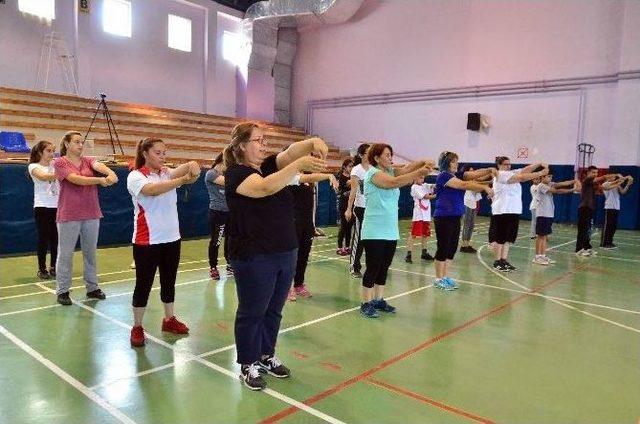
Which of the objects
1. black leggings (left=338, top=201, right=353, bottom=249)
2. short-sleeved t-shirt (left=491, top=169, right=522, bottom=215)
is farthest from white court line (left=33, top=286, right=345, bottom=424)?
short-sleeved t-shirt (left=491, top=169, right=522, bottom=215)

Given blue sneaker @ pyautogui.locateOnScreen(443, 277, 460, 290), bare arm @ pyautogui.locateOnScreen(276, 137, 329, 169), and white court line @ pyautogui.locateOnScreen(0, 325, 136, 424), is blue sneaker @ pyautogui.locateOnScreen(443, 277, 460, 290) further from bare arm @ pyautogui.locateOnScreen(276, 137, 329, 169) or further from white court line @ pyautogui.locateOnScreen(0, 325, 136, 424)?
white court line @ pyautogui.locateOnScreen(0, 325, 136, 424)

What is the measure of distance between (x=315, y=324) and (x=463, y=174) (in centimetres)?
344

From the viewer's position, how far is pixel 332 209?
13828 millimetres

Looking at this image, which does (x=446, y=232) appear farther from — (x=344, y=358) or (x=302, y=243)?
(x=344, y=358)

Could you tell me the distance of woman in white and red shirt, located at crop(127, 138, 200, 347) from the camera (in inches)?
146

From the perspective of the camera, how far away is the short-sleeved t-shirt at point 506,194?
7.26 meters

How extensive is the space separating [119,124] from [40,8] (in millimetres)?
4431

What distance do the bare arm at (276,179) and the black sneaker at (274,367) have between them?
1.36 meters

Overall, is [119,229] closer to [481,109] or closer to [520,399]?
[520,399]

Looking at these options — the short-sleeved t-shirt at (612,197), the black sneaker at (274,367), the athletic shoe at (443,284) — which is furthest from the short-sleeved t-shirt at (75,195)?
the short-sleeved t-shirt at (612,197)

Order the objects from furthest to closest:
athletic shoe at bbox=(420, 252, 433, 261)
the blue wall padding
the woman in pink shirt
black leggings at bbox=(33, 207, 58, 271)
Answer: athletic shoe at bbox=(420, 252, 433, 261) → the blue wall padding → black leggings at bbox=(33, 207, 58, 271) → the woman in pink shirt

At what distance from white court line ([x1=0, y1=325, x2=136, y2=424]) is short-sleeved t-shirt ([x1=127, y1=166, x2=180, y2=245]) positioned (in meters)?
1.07

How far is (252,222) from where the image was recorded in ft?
9.46

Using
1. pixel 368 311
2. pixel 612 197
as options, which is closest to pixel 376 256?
pixel 368 311
